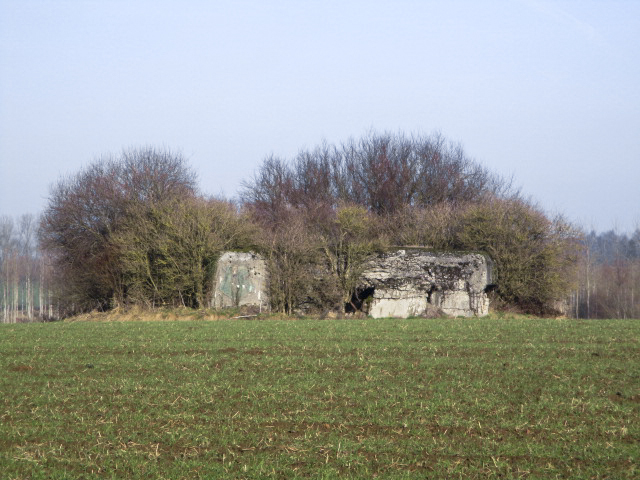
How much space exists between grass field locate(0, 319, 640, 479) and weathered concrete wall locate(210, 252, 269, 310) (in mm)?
11173

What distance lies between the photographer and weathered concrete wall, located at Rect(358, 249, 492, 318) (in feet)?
88.5

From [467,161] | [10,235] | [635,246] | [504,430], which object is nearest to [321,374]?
[504,430]

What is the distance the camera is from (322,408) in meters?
9.26

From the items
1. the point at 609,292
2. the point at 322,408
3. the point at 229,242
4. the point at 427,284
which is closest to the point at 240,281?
the point at 229,242

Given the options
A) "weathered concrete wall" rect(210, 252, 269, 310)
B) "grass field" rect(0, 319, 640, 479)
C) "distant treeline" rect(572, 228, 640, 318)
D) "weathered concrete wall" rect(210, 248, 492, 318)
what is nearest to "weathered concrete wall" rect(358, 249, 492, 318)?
"weathered concrete wall" rect(210, 248, 492, 318)

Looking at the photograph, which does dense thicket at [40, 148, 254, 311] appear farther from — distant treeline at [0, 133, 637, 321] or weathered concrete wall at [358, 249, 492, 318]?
weathered concrete wall at [358, 249, 492, 318]

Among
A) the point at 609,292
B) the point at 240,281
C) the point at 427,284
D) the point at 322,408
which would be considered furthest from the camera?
the point at 609,292

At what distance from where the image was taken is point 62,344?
50.2 ft

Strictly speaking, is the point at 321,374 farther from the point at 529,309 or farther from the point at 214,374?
the point at 529,309

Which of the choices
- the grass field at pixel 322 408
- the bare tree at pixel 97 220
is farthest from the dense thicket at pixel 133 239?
the grass field at pixel 322 408

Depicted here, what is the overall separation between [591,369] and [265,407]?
5843mm

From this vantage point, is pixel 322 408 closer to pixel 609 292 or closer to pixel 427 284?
pixel 427 284

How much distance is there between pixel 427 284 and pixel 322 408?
1828cm

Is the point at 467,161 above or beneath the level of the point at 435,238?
above
